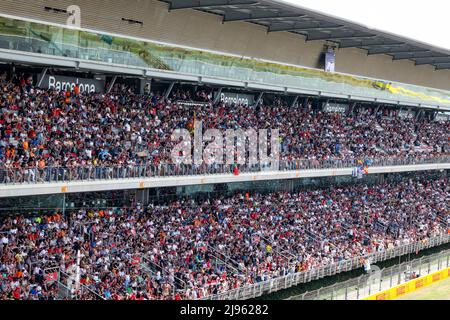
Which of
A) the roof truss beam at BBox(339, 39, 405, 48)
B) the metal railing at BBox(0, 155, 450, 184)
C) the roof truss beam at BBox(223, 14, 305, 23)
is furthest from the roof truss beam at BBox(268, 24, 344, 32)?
the metal railing at BBox(0, 155, 450, 184)

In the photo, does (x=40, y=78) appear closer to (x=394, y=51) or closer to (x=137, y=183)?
(x=137, y=183)

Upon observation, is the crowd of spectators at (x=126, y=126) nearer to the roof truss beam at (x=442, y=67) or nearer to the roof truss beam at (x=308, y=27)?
the roof truss beam at (x=308, y=27)

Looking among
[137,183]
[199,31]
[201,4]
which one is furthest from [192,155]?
[199,31]

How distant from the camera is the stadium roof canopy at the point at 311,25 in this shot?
25.5 m

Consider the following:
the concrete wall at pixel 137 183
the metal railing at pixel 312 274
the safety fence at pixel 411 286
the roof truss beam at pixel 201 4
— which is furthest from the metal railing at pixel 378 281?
the roof truss beam at pixel 201 4

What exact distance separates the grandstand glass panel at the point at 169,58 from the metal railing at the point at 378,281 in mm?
9803

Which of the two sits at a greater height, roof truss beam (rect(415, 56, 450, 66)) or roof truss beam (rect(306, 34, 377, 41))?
roof truss beam (rect(306, 34, 377, 41))

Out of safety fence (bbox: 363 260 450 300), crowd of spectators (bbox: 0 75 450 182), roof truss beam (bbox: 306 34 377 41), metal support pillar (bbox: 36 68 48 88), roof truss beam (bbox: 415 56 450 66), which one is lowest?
safety fence (bbox: 363 260 450 300)

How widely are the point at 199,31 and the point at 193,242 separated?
10560 millimetres

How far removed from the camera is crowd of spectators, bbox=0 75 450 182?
58.4ft

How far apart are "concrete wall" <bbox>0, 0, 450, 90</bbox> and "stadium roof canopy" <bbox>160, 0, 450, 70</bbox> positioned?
51 centimetres

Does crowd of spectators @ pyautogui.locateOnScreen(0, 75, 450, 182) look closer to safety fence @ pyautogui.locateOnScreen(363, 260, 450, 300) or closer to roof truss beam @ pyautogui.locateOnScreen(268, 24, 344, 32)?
roof truss beam @ pyautogui.locateOnScreen(268, 24, 344, 32)

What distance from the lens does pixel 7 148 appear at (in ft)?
55.3
